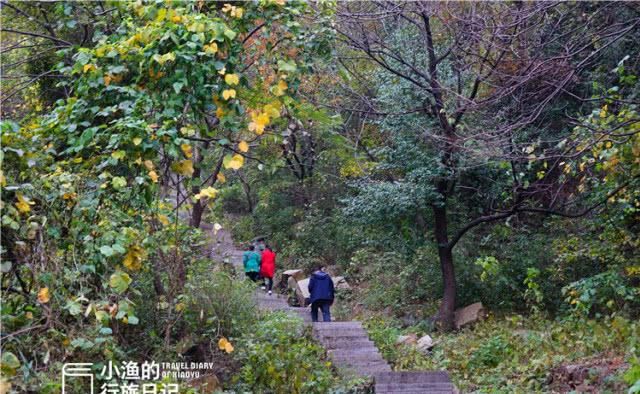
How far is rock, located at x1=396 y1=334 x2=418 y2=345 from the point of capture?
13.0m

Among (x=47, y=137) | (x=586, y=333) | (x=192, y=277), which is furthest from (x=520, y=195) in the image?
(x=47, y=137)

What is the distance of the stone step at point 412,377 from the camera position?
31.9 feet

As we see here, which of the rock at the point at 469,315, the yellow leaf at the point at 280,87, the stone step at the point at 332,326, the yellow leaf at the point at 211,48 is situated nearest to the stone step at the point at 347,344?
the stone step at the point at 332,326

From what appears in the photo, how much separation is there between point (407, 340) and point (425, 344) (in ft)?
1.50

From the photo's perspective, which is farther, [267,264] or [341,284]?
[341,284]

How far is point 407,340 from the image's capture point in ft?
43.0

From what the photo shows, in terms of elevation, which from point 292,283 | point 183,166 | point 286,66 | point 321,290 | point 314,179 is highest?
point 314,179

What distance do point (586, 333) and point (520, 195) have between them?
8.06 ft

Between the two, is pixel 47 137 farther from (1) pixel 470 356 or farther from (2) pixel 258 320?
(1) pixel 470 356

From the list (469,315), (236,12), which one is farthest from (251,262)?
(236,12)

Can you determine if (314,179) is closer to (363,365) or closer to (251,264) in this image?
(251,264)

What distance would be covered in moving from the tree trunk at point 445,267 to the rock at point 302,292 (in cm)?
310

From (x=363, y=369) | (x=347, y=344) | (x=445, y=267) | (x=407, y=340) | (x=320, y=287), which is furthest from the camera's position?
(x=445, y=267)

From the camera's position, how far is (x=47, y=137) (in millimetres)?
6297
